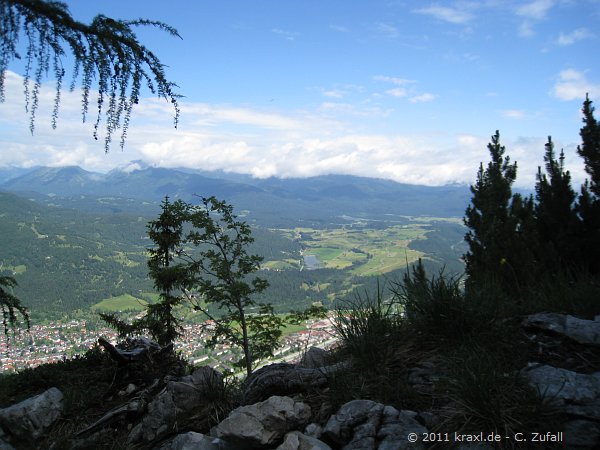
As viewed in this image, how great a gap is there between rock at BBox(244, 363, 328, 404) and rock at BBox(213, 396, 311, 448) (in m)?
0.47

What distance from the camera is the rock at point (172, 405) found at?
3971 mm

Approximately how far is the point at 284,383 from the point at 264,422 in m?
0.82

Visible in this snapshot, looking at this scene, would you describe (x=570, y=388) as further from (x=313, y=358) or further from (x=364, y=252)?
(x=364, y=252)

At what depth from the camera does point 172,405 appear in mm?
4191

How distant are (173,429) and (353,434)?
6.69 ft

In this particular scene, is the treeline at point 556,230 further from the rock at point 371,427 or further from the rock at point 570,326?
the rock at point 371,427

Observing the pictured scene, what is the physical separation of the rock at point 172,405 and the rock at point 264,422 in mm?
897

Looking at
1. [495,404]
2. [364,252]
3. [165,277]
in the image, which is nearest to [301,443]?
[495,404]

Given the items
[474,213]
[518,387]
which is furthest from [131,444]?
[474,213]

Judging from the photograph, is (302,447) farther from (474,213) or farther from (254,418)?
(474,213)

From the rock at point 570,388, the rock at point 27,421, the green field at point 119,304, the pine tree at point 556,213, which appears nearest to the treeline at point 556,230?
the pine tree at point 556,213

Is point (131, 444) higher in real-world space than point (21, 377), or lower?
higher

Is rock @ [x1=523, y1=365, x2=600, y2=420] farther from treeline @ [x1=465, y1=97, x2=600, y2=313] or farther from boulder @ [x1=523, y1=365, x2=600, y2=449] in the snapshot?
treeline @ [x1=465, y1=97, x2=600, y2=313]

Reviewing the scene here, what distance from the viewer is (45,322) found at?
286ft
